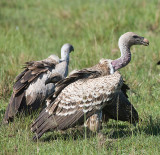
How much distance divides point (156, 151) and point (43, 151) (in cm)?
128

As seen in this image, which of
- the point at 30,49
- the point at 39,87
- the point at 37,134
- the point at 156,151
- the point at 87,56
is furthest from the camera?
the point at 30,49

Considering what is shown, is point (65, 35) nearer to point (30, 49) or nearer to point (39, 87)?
point (30, 49)

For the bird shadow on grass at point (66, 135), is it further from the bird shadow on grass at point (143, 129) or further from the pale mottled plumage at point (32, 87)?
the pale mottled plumage at point (32, 87)

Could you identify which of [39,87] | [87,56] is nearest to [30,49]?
[87,56]

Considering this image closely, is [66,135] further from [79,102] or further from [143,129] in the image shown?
[143,129]

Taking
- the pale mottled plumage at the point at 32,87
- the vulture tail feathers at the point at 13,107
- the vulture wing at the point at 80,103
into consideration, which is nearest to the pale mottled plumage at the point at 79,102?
the vulture wing at the point at 80,103

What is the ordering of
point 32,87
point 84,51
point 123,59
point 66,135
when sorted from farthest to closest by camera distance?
point 84,51 → point 32,87 → point 123,59 → point 66,135

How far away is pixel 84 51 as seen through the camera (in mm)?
8094

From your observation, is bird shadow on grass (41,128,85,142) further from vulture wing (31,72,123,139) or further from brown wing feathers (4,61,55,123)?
brown wing feathers (4,61,55,123)

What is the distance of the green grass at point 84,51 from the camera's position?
16.2 feet

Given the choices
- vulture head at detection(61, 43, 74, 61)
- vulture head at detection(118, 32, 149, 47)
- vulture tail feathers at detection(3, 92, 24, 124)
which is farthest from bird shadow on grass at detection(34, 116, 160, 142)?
vulture head at detection(61, 43, 74, 61)

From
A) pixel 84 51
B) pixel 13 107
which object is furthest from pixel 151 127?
pixel 84 51

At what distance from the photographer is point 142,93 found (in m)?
6.78

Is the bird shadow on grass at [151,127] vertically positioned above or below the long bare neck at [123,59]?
below
